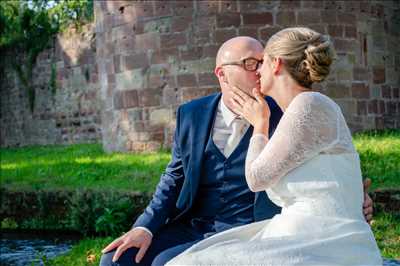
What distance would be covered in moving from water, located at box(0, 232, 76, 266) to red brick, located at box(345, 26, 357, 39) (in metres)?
5.01

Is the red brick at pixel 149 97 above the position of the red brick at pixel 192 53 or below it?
below

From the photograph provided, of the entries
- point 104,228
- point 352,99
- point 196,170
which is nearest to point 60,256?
point 104,228

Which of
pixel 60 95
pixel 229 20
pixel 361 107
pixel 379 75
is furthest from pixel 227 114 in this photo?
pixel 60 95

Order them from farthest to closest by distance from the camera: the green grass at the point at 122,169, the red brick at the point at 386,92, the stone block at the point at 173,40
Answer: the red brick at the point at 386,92 < the stone block at the point at 173,40 < the green grass at the point at 122,169

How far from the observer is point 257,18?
377 inches

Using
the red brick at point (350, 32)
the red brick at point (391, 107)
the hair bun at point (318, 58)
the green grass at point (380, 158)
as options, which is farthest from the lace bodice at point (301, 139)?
the red brick at point (391, 107)

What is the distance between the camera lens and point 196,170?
335 cm

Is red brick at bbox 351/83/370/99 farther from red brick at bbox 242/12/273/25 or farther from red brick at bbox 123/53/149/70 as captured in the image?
red brick at bbox 123/53/149/70

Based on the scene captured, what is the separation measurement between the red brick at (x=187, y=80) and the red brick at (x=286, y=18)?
4.73ft

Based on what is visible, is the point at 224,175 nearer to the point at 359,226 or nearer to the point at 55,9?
the point at 359,226

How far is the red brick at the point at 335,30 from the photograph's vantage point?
9800 millimetres

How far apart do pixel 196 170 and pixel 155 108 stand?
6.85 metres

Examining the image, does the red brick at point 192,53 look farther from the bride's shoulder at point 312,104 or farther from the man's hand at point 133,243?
the bride's shoulder at point 312,104

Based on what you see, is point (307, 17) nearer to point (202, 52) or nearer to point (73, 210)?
point (202, 52)
